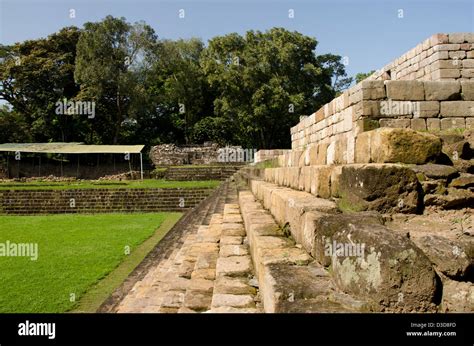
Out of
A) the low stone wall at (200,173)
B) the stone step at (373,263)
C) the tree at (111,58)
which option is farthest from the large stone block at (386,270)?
the tree at (111,58)

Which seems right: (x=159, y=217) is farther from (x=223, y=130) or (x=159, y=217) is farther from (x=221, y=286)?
(x=223, y=130)

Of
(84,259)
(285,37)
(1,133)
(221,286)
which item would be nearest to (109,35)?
(1,133)

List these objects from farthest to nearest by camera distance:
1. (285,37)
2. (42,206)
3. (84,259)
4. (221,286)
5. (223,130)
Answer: (223,130), (285,37), (42,206), (84,259), (221,286)

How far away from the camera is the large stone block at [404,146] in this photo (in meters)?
2.72

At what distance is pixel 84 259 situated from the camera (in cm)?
860

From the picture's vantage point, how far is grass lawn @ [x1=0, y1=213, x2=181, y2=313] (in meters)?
5.94

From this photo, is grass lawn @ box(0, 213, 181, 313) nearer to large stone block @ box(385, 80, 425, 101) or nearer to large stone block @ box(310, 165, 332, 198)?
large stone block @ box(310, 165, 332, 198)

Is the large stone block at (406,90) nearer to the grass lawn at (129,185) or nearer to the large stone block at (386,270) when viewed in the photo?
the large stone block at (386,270)

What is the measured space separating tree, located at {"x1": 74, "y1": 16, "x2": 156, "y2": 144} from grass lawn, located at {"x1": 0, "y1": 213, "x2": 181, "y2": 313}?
21.9m

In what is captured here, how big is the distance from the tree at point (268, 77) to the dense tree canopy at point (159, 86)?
0.08 m

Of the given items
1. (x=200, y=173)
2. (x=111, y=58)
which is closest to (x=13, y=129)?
(x=111, y=58)

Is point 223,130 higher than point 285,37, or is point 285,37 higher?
point 285,37

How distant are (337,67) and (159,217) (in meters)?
27.6
